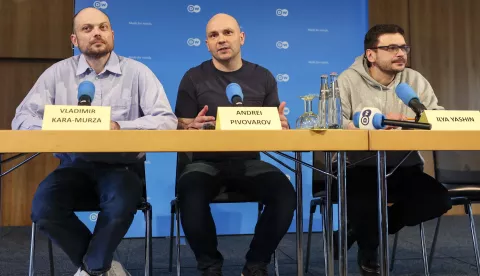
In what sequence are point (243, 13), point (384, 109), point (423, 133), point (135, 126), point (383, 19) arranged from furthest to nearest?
point (383, 19) → point (243, 13) → point (384, 109) → point (135, 126) → point (423, 133)

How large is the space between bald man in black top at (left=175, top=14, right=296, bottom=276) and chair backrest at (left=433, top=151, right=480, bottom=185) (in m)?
0.98

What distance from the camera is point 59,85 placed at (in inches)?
84.6

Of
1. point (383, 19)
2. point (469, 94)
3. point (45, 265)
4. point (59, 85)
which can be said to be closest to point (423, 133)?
point (59, 85)

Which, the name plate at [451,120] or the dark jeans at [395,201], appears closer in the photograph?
the name plate at [451,120]

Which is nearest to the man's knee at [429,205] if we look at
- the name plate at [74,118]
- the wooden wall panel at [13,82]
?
the name plate at [74,118]

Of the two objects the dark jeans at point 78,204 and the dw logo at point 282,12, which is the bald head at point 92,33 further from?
the dw logo at point 282,12

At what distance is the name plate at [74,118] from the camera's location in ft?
4.22

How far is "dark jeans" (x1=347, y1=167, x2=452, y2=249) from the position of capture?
2.00 m

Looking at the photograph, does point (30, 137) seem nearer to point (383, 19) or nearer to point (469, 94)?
point (383, 19)

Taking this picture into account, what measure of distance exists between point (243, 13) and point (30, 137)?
3.27 meters

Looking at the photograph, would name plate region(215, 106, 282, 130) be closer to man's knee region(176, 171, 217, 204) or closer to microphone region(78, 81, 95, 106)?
microphone region(78, 81, 95, 106)

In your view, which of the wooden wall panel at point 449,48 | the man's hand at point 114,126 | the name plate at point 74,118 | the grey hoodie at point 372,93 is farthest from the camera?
the wooden wall panel at point 449,48

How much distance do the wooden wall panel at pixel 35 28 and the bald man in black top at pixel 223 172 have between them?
237cm

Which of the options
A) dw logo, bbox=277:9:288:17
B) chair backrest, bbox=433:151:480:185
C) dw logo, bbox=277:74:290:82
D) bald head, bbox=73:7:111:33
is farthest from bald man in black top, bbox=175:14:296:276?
dw logo, bbox=277:9:288:17
